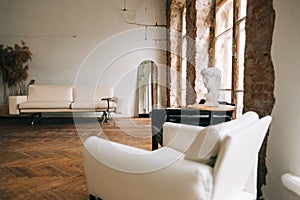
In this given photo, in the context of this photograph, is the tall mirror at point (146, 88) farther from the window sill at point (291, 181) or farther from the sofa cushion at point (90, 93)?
the window sill at point (291, 181)

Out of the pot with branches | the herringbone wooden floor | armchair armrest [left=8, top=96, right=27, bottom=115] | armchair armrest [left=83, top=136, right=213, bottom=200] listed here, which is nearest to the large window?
the herringbone wooden floor

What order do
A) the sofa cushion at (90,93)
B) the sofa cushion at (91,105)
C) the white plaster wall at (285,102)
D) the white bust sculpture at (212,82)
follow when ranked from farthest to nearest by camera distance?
the sofa cushion at (90,93) < the sofa cushion at (91,105) < the white bust sculpture at (212,82) < the white plaster wall at (285,102)

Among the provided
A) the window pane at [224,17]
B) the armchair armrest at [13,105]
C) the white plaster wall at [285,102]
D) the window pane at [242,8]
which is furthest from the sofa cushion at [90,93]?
the white plaster wall at [285,102]

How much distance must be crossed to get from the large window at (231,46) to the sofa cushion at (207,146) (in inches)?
91.0

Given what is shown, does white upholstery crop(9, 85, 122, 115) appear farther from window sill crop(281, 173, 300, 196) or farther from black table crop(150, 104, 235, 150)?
window sill crop(281, 173, 300, 196)

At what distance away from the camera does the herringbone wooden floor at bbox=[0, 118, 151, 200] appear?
2.23 metres

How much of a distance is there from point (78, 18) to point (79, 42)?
0.65 m

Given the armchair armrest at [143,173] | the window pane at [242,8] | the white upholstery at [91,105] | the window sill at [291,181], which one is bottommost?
the window sill at [291,181]

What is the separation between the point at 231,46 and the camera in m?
3.67

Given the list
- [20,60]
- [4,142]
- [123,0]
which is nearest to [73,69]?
[20,60]

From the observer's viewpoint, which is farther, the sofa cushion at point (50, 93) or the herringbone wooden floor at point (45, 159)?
the sofa cushion at point (50, 93)

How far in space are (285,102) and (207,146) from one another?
Answer: 0.85 m

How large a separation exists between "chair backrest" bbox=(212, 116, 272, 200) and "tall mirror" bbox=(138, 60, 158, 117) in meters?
5.77

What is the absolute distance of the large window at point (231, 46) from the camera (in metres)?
3.35
